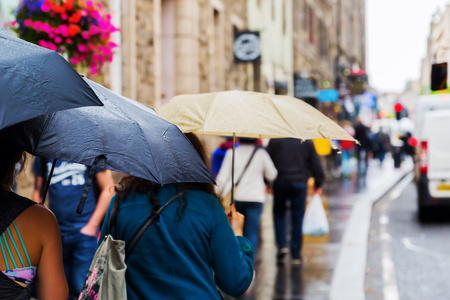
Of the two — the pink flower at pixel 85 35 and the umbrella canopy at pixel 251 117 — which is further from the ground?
the pink flower at pixel 85 35

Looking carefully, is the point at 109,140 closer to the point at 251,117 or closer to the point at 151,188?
the point at 151,188

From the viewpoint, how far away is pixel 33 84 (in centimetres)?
223

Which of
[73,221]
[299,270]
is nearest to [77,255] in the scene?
[73,221]

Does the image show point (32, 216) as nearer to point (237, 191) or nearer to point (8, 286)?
point (8, 286)

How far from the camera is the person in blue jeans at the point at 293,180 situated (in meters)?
9.20

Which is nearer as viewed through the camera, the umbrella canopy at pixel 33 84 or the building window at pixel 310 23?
the umbrella canopy at pixel 33 84

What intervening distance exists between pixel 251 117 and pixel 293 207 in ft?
19.1

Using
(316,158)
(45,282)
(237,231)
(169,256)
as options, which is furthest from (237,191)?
(45,282)

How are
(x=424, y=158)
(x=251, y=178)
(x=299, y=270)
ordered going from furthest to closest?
1. (x=424, y=158)
2. (x=299, y=270)
3. (x=251, y=178)

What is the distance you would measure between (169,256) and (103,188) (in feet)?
9.03

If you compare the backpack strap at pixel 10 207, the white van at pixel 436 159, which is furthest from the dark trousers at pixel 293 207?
the backpack strap at pixel 10 207

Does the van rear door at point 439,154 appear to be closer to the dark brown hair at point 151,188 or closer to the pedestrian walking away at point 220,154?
the pedestrian walking away at point 220,154

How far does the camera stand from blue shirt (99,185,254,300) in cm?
312

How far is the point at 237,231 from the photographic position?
148 inches
